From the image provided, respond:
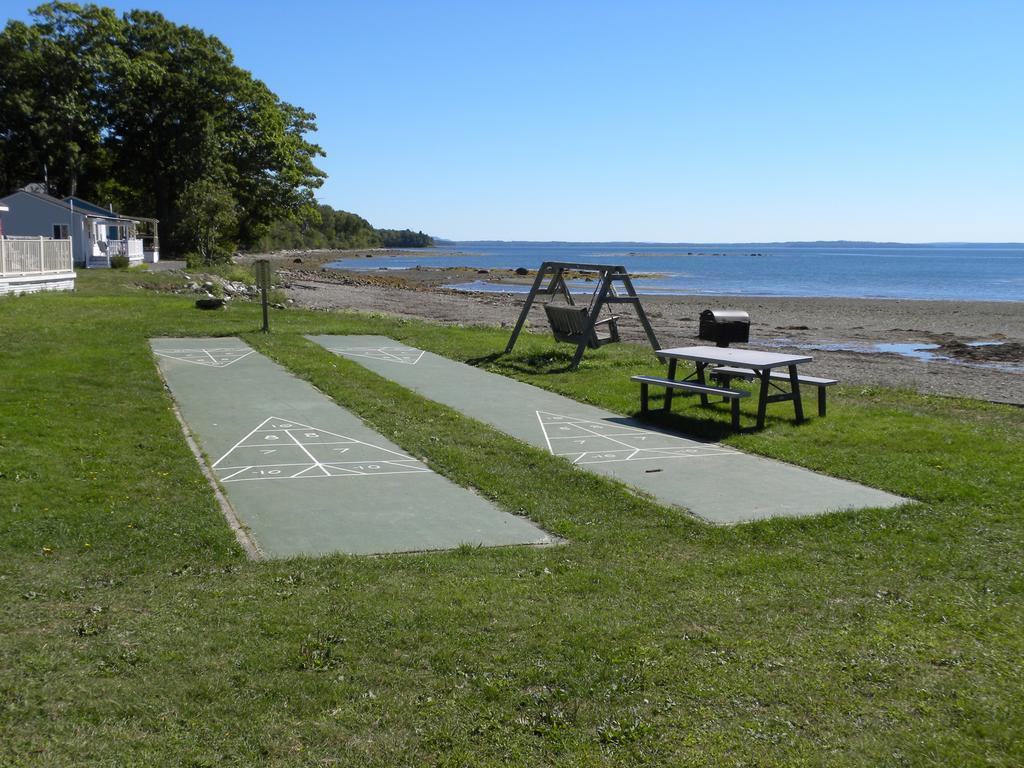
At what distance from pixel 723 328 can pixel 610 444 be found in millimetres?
4639

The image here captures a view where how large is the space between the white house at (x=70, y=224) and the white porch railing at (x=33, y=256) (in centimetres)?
1470

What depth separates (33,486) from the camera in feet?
24.9

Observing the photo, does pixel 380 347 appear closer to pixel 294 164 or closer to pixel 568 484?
pixel 568 484

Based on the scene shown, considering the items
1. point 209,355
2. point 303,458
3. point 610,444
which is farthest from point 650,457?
point 209,355

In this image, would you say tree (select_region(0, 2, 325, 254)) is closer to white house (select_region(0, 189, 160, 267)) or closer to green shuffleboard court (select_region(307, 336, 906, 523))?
white house (select_region(0, 189, 160, 267))

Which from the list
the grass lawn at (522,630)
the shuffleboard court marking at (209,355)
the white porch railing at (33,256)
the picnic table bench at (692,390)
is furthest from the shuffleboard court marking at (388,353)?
the white porch railing at (33,256)

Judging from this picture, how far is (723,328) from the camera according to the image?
1420 cm

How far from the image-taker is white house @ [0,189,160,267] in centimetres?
4325

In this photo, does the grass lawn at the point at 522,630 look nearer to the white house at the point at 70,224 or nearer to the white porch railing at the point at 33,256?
the white porch railing at the point at 33,256

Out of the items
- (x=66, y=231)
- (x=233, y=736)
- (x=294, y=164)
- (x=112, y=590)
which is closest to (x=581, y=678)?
(x=233, y=736)

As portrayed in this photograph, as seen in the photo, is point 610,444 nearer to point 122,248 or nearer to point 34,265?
point 34,265

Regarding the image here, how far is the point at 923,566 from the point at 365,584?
363cm

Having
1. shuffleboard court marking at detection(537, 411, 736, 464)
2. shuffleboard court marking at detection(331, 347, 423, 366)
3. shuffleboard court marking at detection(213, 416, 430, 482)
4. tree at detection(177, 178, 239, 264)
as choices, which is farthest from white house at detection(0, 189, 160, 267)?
shuffleboard court marking at detection(537, 411, 736, 464)

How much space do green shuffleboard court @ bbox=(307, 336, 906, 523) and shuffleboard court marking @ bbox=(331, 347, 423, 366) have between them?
68.0 inches
